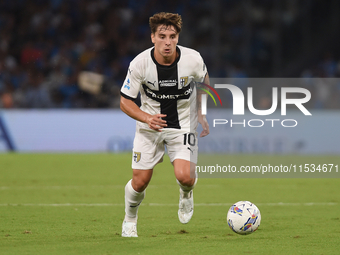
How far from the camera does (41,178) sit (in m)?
10.6

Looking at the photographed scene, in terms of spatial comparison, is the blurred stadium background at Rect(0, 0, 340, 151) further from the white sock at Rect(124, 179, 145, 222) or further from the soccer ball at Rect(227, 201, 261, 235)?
the soccer ball at Rect(227, 201, 261, 235)

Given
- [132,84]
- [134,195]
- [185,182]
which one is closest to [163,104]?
[132,84]

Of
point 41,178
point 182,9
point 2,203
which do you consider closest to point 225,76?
point 182,9

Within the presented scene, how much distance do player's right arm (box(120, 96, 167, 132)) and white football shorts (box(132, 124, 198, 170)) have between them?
323 mm

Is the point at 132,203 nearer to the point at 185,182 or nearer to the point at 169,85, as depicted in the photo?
the point at 185,182

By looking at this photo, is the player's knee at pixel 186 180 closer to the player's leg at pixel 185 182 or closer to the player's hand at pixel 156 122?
the player's leg at pixel 185 182

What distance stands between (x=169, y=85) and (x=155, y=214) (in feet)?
6.66

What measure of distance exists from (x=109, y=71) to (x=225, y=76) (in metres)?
3.71

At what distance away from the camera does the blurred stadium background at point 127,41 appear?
16953 millimetres

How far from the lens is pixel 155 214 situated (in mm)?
6742

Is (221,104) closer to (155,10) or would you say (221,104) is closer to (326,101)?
(326,101)

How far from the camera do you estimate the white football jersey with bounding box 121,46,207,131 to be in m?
5.28

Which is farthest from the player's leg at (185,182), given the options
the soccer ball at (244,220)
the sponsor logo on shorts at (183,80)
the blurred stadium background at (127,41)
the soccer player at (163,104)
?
the blurred stadium background at (127,41)

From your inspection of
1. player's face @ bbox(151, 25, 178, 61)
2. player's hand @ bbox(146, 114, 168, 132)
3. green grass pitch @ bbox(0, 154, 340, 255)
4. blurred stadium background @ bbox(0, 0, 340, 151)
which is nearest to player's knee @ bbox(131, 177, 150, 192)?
green grass pitch @ bbox(0, 154, 340, 255)
